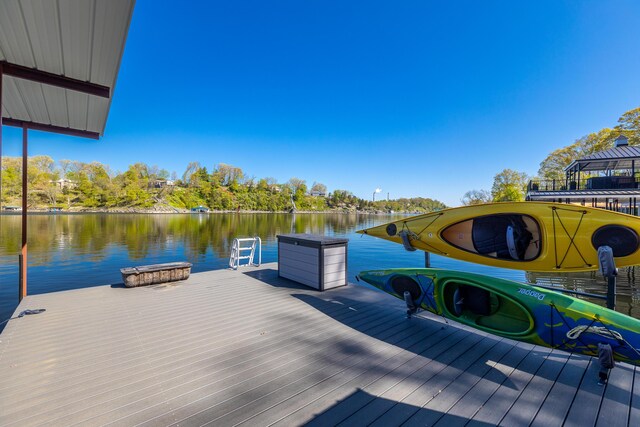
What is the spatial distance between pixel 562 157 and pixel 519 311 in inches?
1828

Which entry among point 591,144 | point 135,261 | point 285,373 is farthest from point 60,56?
point 591,144

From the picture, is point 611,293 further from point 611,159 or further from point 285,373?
point 611,159

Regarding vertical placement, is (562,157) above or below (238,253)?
above

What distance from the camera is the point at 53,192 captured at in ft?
199

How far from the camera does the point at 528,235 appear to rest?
12.4ft

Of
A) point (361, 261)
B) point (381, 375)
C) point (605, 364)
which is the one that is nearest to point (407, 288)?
point (381, 375)

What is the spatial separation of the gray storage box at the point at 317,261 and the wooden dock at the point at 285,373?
3.84 feet

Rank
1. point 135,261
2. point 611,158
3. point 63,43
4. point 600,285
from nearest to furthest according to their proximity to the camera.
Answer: point 63,43 < point 600,285 < point 135,261 < point 611,158

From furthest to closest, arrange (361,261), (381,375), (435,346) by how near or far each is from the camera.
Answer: (361,261) → (435,346) → (381,375)

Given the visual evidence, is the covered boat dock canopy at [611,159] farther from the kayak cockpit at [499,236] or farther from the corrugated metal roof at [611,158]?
the kayak cockpit at [499,236]

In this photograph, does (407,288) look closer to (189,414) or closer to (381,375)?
(381,375)

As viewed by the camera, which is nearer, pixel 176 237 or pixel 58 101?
pixel 58 101

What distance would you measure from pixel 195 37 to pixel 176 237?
16328 millimetres

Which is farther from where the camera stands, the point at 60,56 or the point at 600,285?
the point at 600,285
